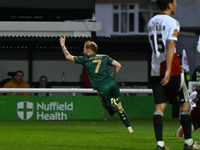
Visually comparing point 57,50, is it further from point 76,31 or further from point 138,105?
point 138,105

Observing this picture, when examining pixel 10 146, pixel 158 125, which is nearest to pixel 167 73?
pixel 158 125

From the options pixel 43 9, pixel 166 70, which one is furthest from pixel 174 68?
pixel 43 9

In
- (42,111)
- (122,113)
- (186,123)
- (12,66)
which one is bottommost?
(42,111)

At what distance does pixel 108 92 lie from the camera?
10.8 m

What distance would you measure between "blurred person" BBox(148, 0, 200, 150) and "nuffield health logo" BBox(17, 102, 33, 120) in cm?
880

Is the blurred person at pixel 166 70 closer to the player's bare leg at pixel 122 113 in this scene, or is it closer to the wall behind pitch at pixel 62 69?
the player's bare leg at pixel 122 113

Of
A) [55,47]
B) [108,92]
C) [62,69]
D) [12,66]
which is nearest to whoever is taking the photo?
[108,92]

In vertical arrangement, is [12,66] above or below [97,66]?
below

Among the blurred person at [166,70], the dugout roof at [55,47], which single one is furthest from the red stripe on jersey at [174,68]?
the dugout roof at [55,47]

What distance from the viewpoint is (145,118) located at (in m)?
15.9

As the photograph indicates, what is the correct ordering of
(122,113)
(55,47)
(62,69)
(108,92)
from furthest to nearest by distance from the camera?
(62,69) → (55,47) → (108,92) → (122,113)

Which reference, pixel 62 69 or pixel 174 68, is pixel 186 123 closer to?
pixel 174 68

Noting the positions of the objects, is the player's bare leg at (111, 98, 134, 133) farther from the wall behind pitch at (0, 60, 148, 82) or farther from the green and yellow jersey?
the wall behind pitch at (0, 60, 148, 82)

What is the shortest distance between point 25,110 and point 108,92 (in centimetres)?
476
